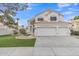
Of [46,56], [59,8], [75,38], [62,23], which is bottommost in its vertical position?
[46,56]

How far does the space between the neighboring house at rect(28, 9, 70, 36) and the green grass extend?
0.35 m

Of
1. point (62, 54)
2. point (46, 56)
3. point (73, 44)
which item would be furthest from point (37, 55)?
point (73, 44)

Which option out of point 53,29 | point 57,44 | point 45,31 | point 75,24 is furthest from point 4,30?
point 75,24

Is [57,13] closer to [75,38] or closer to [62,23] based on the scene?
[62,23]

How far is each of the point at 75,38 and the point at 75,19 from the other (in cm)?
62

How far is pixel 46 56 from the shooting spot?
22.6 feet

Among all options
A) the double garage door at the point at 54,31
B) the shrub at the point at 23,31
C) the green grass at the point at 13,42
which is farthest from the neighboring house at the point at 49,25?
the green grass at the point at 13,42

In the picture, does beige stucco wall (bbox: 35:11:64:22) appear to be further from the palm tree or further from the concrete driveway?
the palm tree

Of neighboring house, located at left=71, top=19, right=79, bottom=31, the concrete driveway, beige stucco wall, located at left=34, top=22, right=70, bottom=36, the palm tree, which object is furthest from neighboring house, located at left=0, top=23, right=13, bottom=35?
neighboring house, located at left=71, top=19, right=79, bottom=31

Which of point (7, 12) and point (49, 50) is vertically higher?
point (7, 12)

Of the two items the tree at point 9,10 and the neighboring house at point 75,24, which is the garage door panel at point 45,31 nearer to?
the neighboring house at point 75,24

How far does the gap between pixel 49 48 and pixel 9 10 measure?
5.94 feet

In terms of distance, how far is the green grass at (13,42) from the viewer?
7.53 meters

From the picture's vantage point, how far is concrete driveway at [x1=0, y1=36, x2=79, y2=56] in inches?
279
